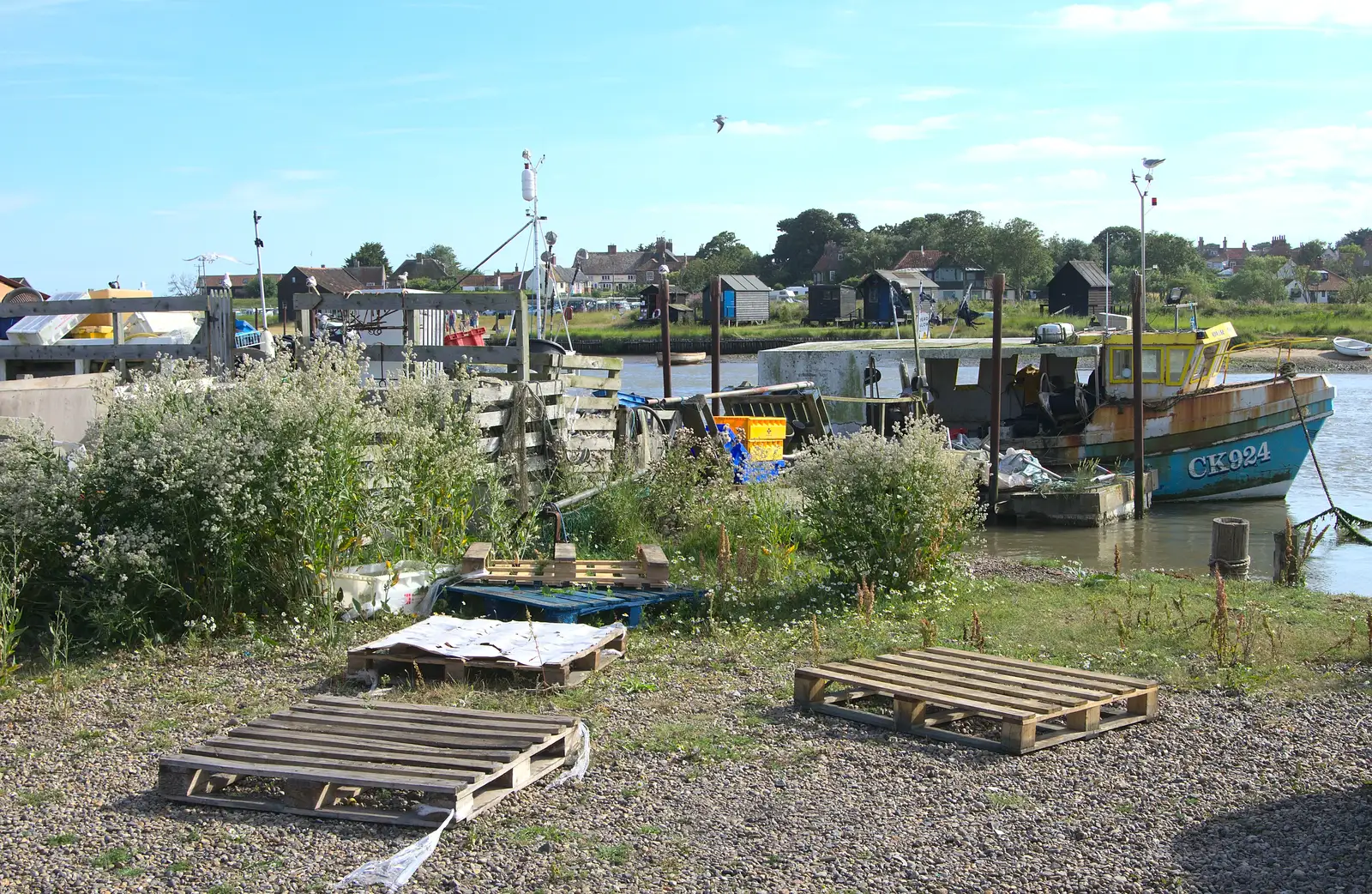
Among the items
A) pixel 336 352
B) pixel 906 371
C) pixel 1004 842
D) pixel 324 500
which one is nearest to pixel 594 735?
pixel 1004 842

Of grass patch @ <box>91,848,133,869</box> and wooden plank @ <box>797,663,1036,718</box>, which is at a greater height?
wooden plank @ <box>797,663,1036,718</box>

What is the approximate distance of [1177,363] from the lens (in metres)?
21.0

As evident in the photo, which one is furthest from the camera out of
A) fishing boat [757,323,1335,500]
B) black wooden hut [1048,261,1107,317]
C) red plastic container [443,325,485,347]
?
black wooden hut [1048,261,1107,317]

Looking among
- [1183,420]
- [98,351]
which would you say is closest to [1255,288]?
[1183,420]

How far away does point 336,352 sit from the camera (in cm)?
903

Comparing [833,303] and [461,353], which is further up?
[833,303]

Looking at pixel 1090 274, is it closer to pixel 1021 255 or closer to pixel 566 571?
pixel 1021 255

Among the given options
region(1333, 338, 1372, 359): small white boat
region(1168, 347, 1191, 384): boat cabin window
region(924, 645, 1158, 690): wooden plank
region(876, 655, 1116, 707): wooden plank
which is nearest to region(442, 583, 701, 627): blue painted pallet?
region(876, 655, 1116, 707): wooden plank

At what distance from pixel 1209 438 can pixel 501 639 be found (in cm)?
1711

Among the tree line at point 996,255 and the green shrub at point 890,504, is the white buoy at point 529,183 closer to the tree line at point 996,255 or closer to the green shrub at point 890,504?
the green shrub at point 890,504

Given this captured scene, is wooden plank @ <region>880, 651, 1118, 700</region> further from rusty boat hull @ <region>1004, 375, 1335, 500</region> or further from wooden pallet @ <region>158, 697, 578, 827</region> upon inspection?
rusty boat hull @ <region>1004, 375, 1335, 500</region>

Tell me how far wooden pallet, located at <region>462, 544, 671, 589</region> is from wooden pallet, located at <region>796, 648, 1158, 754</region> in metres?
→ 2.21

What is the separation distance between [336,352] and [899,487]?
4428 millimetres

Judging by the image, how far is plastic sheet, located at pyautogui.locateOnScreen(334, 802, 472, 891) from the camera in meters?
4.61
